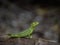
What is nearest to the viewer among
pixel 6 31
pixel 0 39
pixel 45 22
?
pixel 0 39

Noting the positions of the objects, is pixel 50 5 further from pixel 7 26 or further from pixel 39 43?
pixel 39 43

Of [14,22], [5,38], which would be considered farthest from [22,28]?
[5,38]

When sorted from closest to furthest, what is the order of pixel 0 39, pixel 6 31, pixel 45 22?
pixel 0 39 < pixel 6 31 < pixel 45 22

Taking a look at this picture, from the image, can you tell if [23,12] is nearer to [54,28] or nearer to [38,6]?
[38,6]

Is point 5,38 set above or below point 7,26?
below

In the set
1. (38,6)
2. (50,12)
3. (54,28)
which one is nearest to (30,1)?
(38,6)

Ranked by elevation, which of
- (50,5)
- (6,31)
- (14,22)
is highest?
(50,5)

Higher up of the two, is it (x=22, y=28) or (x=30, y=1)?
(x=30, y=1)

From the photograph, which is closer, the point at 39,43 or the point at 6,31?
the point at 39,43

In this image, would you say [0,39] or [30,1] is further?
[30,1]
